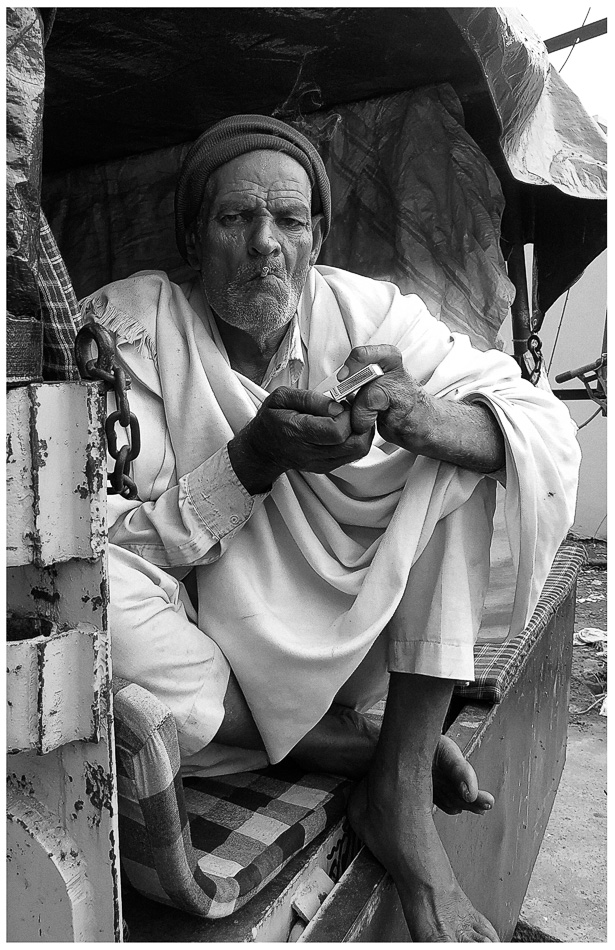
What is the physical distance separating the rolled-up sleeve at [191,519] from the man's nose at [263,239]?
1.37 ft

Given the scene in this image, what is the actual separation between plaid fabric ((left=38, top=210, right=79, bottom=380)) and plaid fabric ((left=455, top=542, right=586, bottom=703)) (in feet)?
4.37

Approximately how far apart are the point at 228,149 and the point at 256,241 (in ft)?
0.78

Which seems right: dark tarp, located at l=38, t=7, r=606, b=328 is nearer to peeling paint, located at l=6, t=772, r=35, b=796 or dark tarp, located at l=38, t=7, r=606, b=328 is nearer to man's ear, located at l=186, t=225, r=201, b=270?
man's ear, located at l=186, t=225, r=201, b=270

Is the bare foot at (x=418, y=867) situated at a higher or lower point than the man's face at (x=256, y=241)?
lower

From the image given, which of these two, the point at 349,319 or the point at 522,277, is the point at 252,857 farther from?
the point at 522,277

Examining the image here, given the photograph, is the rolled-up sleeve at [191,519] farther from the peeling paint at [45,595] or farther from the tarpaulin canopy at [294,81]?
the tarpaulin canopy at [294,81]

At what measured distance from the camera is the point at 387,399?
1225mm

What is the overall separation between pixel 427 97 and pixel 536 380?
116 cm

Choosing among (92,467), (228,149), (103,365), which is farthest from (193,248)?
(92,467)

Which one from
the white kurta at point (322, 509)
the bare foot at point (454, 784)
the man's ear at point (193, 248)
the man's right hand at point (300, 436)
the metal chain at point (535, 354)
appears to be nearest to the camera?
the man's right hand at point (300, 436)

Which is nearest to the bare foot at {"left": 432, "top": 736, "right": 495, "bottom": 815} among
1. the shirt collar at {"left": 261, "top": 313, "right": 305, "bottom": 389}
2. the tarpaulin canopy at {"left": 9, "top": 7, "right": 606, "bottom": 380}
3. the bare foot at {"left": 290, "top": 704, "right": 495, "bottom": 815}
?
the bare foot at {"left": 290, "top": 704, "right": 495, "bottom": 815}

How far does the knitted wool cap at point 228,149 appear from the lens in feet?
5.08

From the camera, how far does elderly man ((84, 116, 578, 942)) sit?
1260 millimetres

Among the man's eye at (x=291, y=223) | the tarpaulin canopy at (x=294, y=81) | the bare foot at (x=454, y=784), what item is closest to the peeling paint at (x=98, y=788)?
the bare foot at (x=454, y=784)
